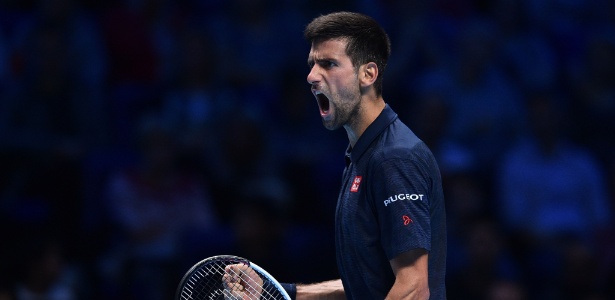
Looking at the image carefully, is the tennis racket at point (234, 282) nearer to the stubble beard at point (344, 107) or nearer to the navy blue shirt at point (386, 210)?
the navy blue shirt at point (386, 210)

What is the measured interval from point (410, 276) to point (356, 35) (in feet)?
2.73

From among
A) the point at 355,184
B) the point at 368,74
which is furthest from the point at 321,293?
the point at 368,74

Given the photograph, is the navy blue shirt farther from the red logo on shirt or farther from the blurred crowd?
the blurred crowd

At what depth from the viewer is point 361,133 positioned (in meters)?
3.57

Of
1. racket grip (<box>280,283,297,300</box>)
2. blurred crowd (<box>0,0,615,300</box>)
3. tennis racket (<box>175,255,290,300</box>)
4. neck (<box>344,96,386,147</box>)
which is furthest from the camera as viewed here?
blurred crowd (<box>0,0,615,300</box>)

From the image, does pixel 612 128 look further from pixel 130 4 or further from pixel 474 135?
pixel 130 4

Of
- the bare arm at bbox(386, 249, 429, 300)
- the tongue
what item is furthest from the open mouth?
the bare arm at bbox(386, 249, 429, 300)

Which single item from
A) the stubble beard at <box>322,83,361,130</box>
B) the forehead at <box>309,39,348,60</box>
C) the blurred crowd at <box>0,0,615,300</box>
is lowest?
the blurred crowd at <box>0,0,615,300</box>

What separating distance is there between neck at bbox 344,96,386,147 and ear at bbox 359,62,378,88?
0.07m

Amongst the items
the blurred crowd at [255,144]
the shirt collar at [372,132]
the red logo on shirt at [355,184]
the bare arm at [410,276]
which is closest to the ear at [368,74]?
the shirt collar at [372,132]

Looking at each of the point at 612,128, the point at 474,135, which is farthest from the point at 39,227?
the point at 612,128

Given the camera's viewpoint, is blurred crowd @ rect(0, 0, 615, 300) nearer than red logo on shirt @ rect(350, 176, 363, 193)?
No

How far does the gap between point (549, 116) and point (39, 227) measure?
3.90 meters

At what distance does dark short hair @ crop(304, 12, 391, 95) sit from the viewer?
351 centimetres
